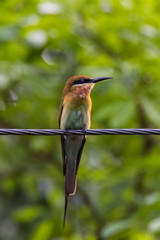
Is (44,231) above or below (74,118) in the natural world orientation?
below

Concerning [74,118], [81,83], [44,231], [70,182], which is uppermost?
[81,83]

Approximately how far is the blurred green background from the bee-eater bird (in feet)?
0.42

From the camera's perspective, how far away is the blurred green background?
3.64m

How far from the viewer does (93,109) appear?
159 inches

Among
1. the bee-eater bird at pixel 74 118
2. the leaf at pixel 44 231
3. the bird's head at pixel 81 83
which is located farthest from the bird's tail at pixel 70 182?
the leaf at pixel 44 231

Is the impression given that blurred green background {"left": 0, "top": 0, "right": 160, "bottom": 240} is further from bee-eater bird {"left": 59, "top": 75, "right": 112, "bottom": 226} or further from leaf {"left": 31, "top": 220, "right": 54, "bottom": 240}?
bee-eater bird {"left": 59, "top": 75, "right": 112, "bottom": 226}

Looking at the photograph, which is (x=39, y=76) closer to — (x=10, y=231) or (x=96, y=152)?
(x=96, y=152)

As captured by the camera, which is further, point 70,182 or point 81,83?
point 81,83

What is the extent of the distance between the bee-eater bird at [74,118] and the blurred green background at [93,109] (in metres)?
0.13

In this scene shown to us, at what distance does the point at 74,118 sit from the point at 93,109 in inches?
19.7

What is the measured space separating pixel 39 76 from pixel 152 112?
3.54ft

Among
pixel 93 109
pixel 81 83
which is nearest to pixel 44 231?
pixel 93 109

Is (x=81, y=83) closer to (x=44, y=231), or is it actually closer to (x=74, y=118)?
(x=74, y=118)

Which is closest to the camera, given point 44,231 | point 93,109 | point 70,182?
point 70,182
